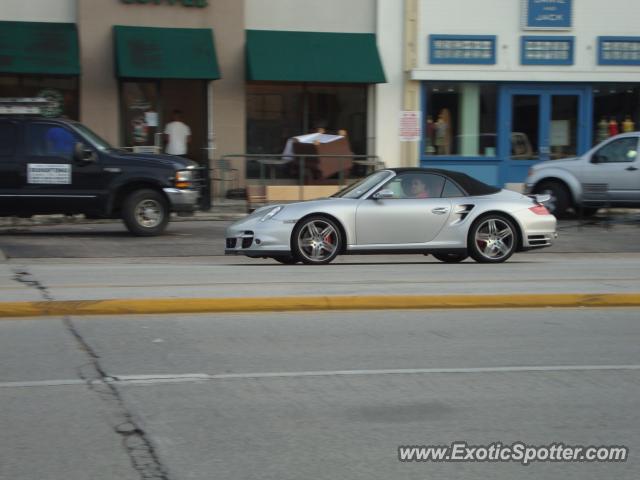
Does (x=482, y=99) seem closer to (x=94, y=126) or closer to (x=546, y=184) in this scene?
(x=546, y=184)

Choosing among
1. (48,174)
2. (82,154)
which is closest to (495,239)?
(82,154)

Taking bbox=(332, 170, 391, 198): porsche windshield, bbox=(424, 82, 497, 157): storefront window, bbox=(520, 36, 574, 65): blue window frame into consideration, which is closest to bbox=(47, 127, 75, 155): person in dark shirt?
bbox=(332, 170, 391, 198): porsche windshield

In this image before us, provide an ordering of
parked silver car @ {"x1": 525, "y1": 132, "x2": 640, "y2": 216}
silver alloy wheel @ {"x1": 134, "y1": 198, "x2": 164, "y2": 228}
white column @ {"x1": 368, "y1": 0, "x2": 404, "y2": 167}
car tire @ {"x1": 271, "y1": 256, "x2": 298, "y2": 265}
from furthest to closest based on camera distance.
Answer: white column @ {"x1": 368, "y1": 0, "x2": 404, "y2": 167} < parked silver car @ {"x1": 525, "y1": 132, "x2": 640, "y2": 216} < silver alloy wheel @ {"x1": 134, "y1": 198, "x2": 164, "y2": 228} < car tire @ {"x1": 271, "y1": 256, "x2": 298, "y2": 265}

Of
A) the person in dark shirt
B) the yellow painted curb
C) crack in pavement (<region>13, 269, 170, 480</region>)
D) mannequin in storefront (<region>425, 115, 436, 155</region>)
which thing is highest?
mannequin in storefront (<region>425, 115, 436, 155</region>)

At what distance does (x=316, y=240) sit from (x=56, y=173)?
6.47 m

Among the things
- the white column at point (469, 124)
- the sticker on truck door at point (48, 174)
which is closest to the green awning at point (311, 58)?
the white column at point (469, 124)

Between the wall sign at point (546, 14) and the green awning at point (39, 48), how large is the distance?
11345 millimetres

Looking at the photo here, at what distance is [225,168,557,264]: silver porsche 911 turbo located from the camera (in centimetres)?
1234

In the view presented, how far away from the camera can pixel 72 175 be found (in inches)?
661

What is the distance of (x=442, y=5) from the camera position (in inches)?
949

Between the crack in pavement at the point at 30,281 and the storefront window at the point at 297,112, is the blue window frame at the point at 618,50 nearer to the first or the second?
the storefront window at the point at 297,112

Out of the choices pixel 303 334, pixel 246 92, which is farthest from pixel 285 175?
pixel 303 334

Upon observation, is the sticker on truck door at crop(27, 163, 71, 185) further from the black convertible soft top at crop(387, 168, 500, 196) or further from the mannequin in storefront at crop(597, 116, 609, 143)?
the mannequin in storefront at crop(597, 116, 609, 143)

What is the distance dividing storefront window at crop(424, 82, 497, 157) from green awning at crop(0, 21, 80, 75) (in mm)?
9070
